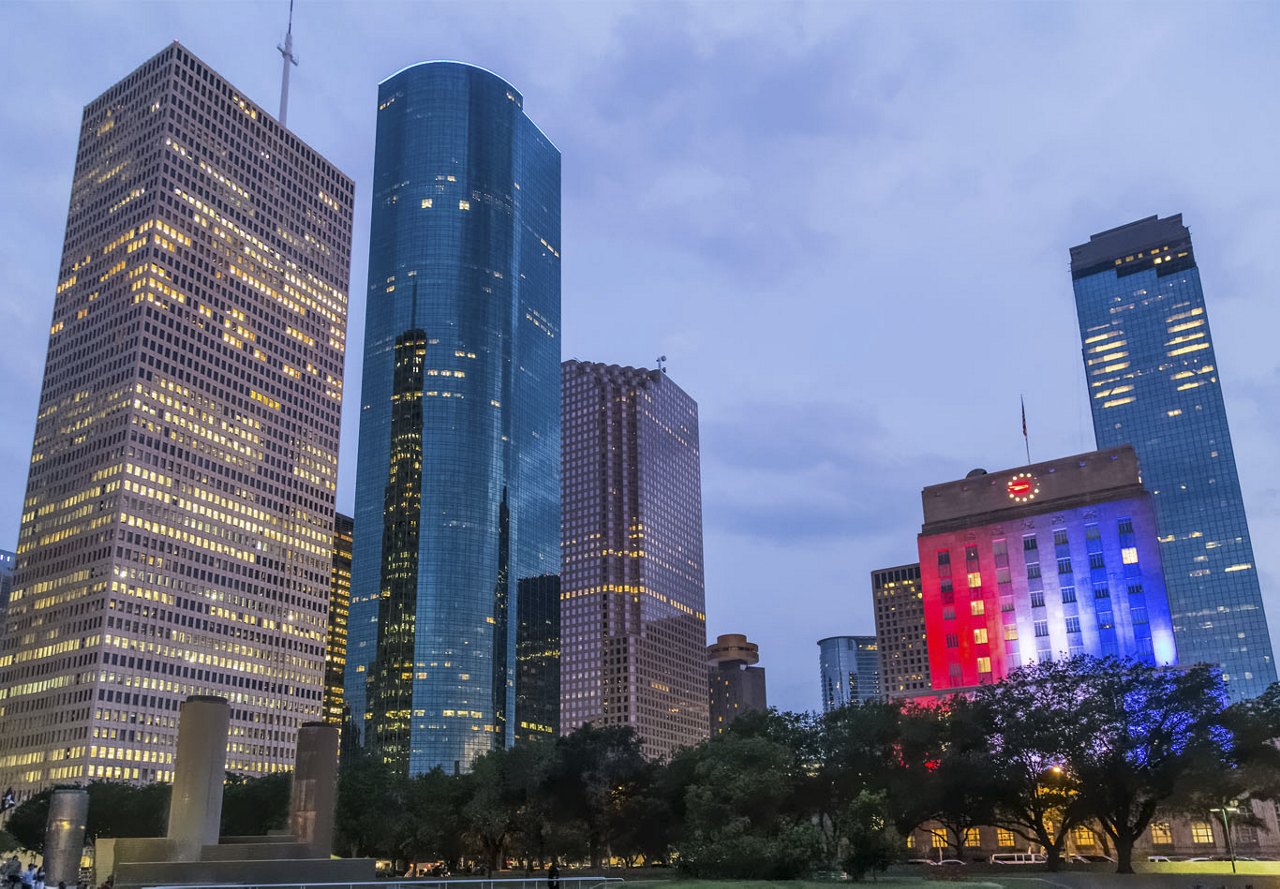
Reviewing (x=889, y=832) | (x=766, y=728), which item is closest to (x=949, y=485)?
(x=766, y=728)

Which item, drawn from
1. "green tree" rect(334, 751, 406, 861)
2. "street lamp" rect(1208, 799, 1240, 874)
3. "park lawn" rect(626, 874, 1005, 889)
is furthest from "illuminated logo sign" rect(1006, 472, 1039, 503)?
"park lawn" rect(626, 874, 1005, 889)

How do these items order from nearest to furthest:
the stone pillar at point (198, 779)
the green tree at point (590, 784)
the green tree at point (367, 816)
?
the stone pillar at point (198, 779) < the green tree at point (590, 784) < the green tree at point (367, 816)

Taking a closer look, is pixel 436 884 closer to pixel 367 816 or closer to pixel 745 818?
pixel 745 818

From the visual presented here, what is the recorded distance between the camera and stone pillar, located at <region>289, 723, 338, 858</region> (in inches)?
3317

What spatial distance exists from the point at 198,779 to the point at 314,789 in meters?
10.6

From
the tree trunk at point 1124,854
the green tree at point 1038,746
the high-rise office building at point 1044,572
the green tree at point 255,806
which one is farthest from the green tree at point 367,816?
the high-rise office building at point 1044,572

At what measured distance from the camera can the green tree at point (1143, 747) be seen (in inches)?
3366

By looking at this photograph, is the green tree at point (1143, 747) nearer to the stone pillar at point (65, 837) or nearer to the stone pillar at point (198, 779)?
the stone pillar at point (198, 779)

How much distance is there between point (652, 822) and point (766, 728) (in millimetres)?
14934

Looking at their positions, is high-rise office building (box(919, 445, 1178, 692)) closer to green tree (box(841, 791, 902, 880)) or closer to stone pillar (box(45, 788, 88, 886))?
green tree (box(841, 791, 902, 880))

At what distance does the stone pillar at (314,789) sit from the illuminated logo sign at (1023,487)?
379ft

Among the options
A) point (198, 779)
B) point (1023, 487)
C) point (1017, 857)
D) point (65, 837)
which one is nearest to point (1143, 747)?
point (1017, 857)

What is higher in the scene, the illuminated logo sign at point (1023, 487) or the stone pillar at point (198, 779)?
the illuminated logo sign at point (1023, 487)

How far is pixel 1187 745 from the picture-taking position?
84.4m
